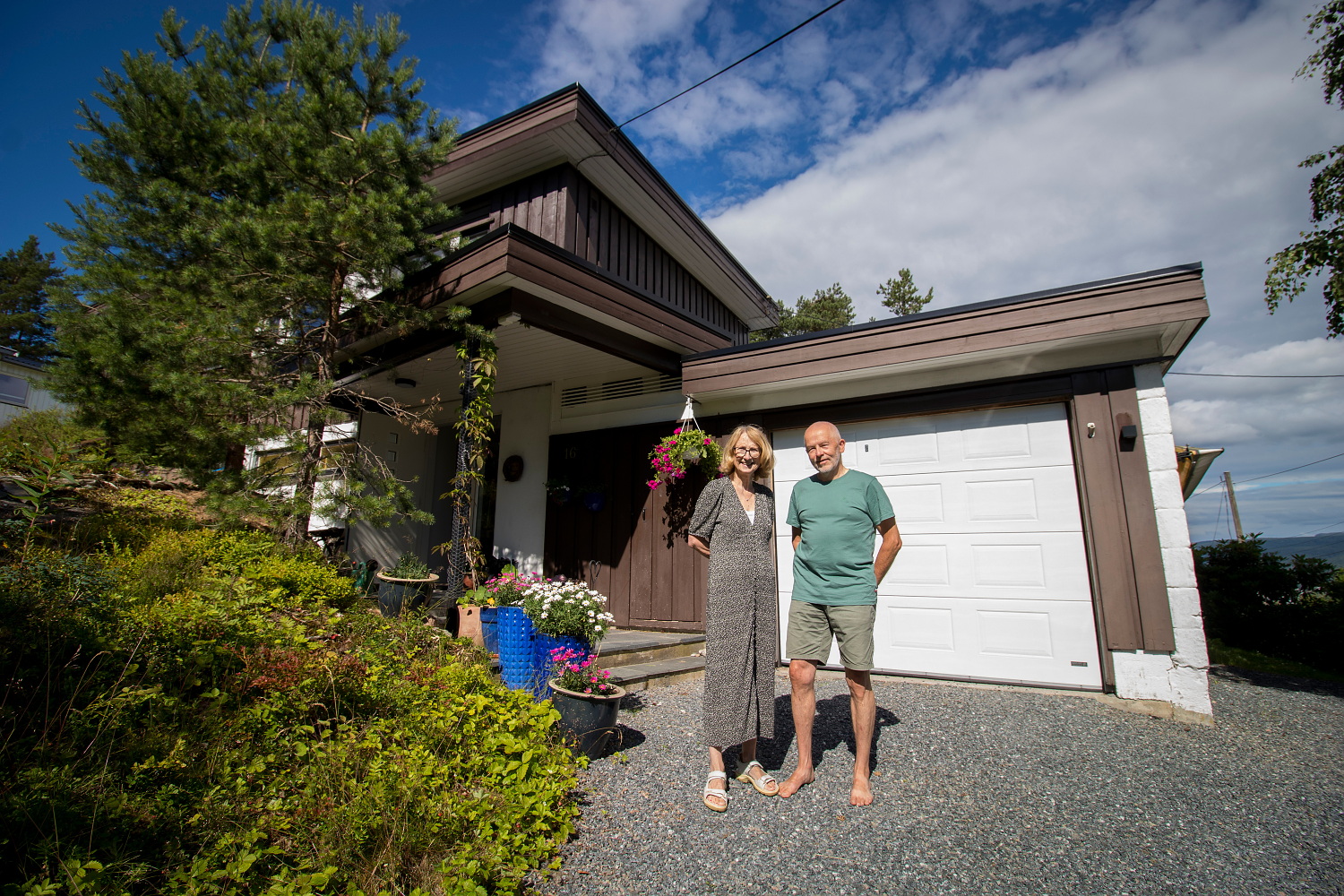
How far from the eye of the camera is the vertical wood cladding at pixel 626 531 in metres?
5.13

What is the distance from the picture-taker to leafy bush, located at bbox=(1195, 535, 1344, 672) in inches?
207

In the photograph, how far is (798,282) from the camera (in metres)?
17.3

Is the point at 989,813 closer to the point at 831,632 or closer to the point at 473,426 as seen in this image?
the point at 831,632

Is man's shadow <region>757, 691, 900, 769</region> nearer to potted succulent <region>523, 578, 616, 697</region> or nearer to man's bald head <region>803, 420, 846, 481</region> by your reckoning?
potted succulent <region>523, 578, 616, 697</region>

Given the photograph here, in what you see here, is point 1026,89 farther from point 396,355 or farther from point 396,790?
point 396,790

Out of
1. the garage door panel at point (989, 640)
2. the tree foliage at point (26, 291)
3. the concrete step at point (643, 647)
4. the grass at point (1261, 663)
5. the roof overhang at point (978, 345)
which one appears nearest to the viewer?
the roof overhang at point (978, 345)

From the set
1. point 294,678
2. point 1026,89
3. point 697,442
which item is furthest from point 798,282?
point 294,678

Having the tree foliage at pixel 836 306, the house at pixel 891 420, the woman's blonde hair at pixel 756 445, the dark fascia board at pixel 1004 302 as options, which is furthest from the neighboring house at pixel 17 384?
the tree foliage at pixel 836 306

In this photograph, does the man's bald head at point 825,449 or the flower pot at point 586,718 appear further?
the flower pot at point 586,718

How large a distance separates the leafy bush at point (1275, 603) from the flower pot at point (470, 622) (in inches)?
295

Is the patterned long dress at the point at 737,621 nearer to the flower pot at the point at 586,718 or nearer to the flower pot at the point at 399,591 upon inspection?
the flower pot at the point at 586,718

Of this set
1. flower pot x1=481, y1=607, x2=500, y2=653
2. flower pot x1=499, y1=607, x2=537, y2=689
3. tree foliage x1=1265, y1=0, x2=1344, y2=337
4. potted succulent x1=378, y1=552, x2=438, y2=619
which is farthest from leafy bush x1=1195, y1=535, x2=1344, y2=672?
potted succulent x1=378, y1=552, x2=438, y2=619

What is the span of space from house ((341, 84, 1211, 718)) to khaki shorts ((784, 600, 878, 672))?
2179 mm

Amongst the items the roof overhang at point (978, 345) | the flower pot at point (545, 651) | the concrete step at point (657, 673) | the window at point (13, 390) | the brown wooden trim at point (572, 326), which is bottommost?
the concrete step at point (657, 673)
